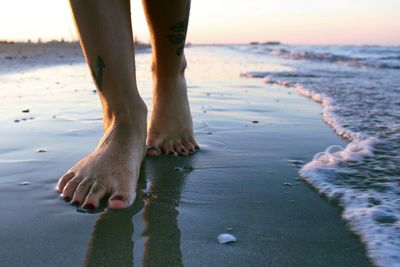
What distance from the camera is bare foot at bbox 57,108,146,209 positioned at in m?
1.43

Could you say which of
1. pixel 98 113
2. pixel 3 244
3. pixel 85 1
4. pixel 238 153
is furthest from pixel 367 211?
pixel 98 113

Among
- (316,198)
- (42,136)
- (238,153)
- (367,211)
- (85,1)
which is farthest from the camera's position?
(42,136)

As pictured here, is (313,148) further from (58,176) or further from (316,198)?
(58,176)

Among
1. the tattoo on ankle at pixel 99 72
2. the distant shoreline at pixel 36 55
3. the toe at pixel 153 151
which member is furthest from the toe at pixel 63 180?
the distant shoreline at pixel 36 55

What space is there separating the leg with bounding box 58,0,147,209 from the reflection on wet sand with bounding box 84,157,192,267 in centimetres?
10

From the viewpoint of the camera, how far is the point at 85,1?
5.30 feet

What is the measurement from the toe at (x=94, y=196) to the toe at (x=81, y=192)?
0.06 ft

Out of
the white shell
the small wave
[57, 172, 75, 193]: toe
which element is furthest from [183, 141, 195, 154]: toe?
the small wave

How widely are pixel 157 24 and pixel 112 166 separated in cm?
86

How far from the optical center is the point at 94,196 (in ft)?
4.67

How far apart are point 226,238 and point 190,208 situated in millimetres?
251

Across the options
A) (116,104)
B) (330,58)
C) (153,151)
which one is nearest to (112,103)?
(116,104)

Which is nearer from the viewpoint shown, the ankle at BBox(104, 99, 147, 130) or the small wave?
the ankle at BBox(104, 99, 147, 130)

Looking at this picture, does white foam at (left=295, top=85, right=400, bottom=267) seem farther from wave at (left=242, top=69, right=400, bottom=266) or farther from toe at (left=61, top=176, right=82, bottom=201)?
toe at (left=61, top=176, right=82, bottom=201)
